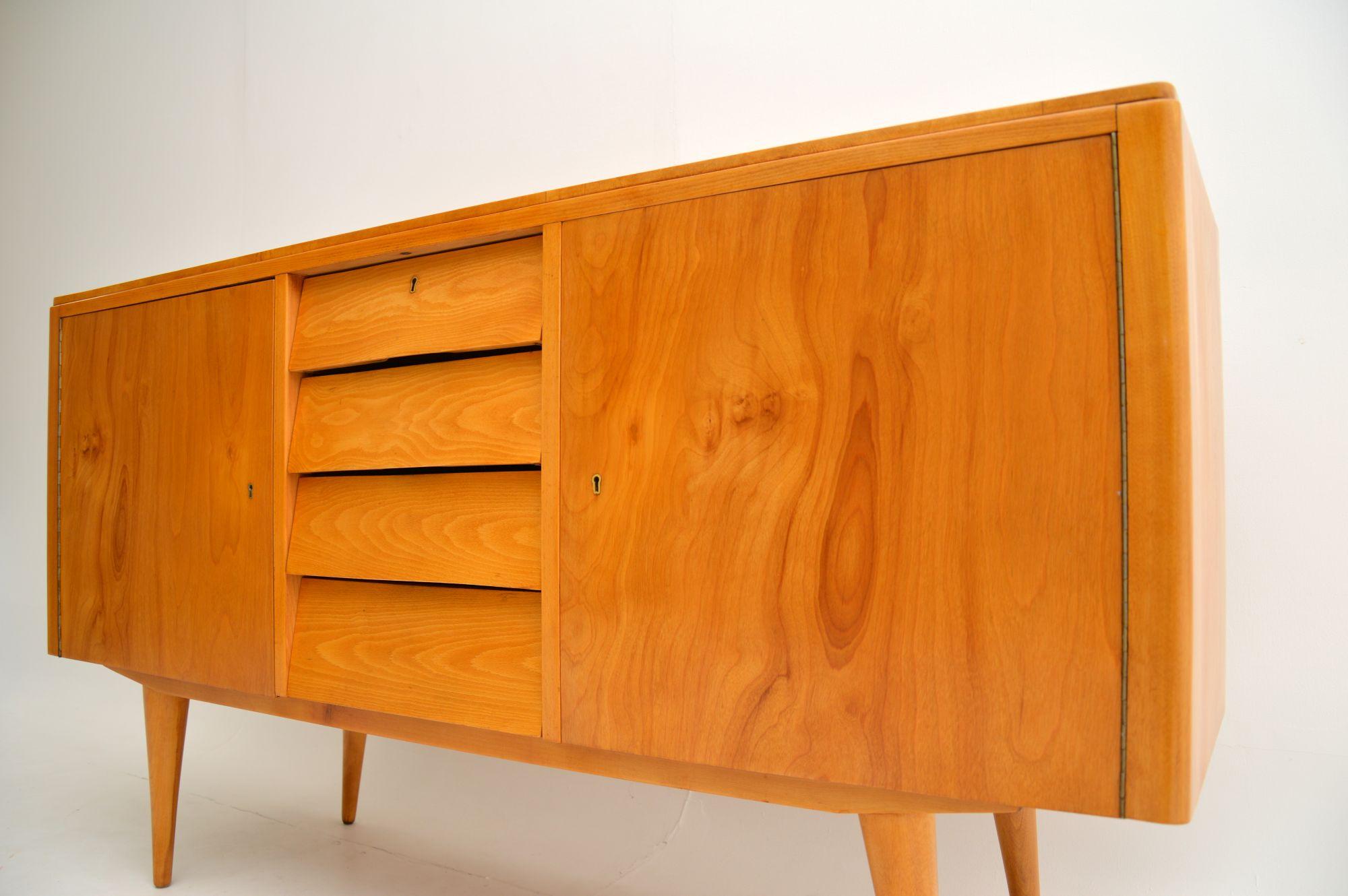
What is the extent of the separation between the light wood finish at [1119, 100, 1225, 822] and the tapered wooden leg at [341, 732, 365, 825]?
1468 mm

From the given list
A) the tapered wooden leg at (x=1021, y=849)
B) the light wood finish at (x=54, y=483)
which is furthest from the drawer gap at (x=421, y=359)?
the tapered wooden leg at (x=1021, y=849)

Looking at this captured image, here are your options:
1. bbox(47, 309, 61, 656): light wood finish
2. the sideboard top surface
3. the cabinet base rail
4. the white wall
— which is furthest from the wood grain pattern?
the white wall

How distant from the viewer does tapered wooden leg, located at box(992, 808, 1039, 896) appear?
1.12 metres

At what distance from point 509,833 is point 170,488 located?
0.88 m

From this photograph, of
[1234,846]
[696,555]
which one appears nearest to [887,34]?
[696,555]

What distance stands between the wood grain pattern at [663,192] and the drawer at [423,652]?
0.41 metres

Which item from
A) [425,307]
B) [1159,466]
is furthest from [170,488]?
[1159,466]

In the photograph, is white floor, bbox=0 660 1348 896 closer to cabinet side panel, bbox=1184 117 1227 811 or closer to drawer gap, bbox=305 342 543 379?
cabinet side panel, bbox=1184 117 1227 811

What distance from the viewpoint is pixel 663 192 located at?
35.2 inches

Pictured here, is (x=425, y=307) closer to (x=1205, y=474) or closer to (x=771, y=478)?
(x=771, y=478)

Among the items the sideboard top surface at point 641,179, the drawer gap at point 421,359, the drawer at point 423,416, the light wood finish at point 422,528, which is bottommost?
the light wood finish at point 422,528

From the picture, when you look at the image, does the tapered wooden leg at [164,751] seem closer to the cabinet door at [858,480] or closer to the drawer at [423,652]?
the drawer at [423,652]

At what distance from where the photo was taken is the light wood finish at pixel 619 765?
0.80m

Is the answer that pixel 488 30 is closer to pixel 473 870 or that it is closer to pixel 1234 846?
pixel 473 870
